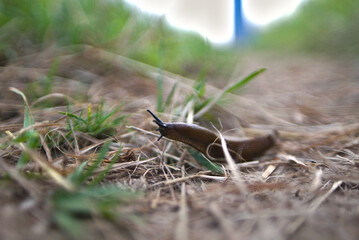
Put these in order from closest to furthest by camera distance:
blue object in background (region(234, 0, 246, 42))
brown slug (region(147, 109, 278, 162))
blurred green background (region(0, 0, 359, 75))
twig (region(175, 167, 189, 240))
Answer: twig (region(175, 167, 189, 240)) < brown slug (region(147, 109, 278, 162)) < blurred green background (region(0, 0, 359, 75)) < blue object in background (region(234, 0, 246, 42))

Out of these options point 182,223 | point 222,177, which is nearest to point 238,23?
point 222,177

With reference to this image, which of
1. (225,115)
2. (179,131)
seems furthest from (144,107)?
(225,115)

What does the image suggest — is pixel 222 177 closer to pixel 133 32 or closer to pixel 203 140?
pixel 203 140

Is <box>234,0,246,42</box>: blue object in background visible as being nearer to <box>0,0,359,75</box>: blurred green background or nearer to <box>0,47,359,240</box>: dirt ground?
<box>0,0,359,75</box>: blurred green background

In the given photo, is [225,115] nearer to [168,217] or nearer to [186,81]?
[186,81]

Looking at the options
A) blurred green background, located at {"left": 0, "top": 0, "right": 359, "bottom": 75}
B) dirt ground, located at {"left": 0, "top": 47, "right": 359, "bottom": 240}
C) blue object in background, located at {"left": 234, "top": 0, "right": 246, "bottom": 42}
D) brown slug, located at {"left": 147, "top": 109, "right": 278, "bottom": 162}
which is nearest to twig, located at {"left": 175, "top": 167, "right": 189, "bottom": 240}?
dirt ground, located at {"left": 0, "top": 47, "right": 359, "bottom": 240}

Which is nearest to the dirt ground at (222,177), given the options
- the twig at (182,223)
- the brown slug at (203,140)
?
the twig at (182,223)
